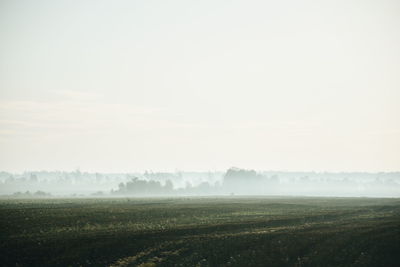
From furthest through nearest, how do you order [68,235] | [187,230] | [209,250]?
[187,230] → [68,235] → [209,250]

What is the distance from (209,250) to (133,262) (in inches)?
243

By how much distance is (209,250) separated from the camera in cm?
3088

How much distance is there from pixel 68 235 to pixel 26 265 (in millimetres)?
8223

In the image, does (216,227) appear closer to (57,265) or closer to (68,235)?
(68,235)

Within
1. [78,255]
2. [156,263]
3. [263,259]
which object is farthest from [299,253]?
[78,255]

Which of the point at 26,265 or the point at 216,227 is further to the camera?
the point at 216,227

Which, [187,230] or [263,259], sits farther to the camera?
[187,230]

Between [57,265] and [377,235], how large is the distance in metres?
25.3

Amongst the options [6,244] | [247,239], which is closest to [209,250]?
[247,239]

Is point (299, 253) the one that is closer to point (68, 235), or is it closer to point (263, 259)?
point (263, 259)

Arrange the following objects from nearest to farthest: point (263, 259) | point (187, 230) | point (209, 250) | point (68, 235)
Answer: point (263, 259) < point (209, 250) < point (68, 235) < point (187, 230)

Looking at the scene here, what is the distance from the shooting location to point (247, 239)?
109 ft

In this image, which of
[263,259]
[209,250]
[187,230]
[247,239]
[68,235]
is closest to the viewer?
[263,259]

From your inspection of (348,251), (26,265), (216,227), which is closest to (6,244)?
(26,265)
